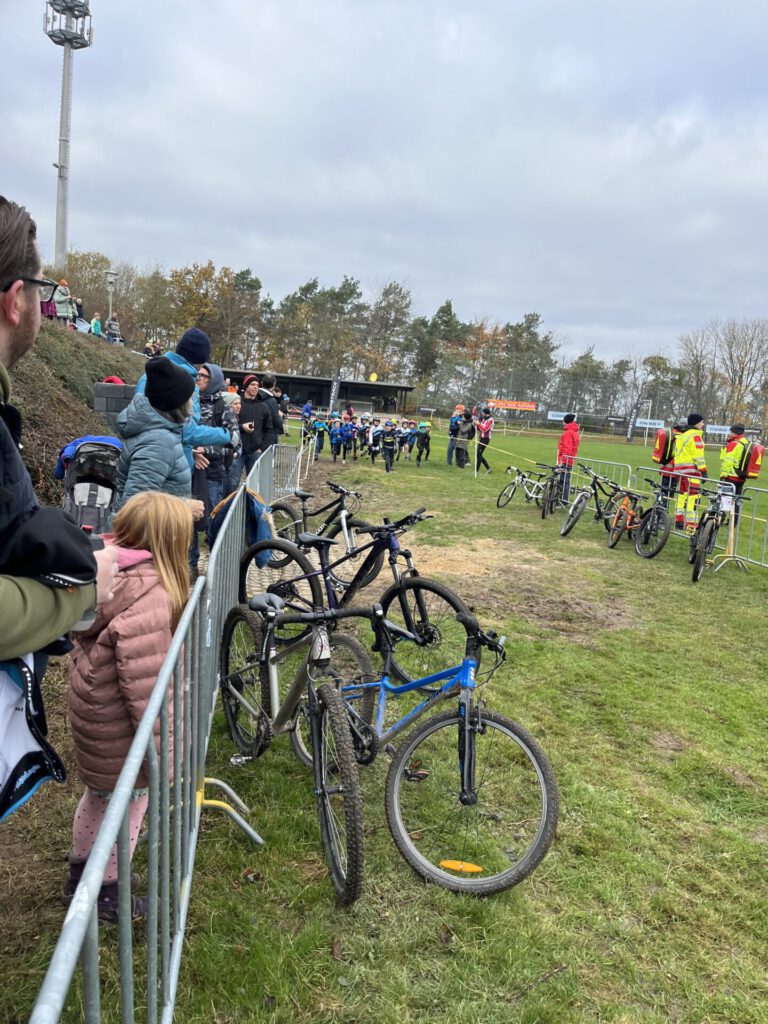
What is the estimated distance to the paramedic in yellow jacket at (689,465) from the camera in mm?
10219

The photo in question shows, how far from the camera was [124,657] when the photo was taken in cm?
228

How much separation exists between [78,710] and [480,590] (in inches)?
213

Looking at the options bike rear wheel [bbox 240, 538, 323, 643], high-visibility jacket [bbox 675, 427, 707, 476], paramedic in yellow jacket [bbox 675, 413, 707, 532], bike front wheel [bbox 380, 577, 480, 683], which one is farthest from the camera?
high-visibility jacket [bbox 675, 427, 707, 476]

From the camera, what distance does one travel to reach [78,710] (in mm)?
2355

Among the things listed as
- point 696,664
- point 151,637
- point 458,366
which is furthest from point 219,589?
point 458,366

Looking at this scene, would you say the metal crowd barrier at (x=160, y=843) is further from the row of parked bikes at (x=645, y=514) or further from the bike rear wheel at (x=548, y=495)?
the bike rear wheel at (x=548, y=495)

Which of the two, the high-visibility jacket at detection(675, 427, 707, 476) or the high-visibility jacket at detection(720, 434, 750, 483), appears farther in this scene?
the high-visibility jacket at detection(720, 434, 750, 483)

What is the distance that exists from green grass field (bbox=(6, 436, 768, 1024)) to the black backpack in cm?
144

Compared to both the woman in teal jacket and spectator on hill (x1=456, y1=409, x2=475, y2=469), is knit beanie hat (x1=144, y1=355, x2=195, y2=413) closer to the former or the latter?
the woman in teal jacket

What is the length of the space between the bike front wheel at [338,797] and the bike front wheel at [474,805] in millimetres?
292

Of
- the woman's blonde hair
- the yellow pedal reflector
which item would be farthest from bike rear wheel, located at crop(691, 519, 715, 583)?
the woman's blonde hair

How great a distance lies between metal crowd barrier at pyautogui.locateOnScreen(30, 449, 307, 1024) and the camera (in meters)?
0.88

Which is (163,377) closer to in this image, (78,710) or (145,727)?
(78,710)

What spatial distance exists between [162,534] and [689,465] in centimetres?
1000
